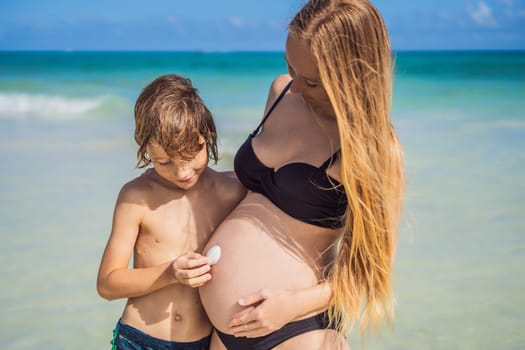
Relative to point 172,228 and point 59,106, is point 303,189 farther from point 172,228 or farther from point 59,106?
point 59,106

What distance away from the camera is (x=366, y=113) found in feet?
6.31

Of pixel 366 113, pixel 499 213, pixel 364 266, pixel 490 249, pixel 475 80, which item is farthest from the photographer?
pixel 475 80

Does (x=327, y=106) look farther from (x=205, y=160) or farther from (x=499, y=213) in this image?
(x=499, y=213)

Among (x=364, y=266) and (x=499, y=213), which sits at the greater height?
(x=364, y=266)

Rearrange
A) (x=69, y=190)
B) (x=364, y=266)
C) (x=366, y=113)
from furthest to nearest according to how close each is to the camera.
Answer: (x=69, y=190) < (x=364, y=266) < (x=366, y=113)

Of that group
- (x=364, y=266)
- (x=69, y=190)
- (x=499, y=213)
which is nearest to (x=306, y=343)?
(x=364, y=266)

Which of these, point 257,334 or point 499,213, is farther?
point 499,213

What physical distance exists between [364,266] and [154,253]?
629mm

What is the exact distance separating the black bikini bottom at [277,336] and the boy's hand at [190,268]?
0.73ft

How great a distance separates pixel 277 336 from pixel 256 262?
0.22 metres

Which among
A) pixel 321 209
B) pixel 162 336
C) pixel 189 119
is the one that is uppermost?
pixel 189 119

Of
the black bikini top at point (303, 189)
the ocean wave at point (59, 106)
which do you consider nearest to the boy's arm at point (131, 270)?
the black bikini top at point (303, 189)

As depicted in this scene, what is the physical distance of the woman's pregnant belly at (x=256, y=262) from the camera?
206 centimetres

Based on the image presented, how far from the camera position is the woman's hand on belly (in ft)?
6.41
